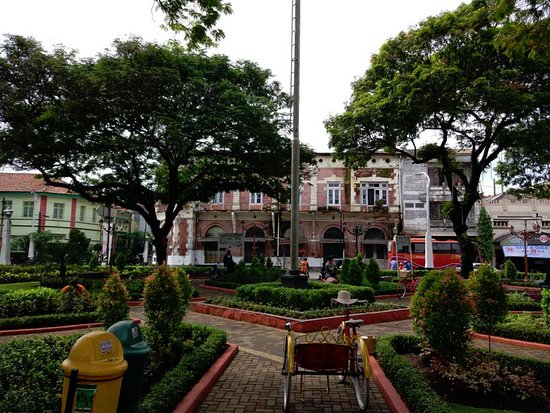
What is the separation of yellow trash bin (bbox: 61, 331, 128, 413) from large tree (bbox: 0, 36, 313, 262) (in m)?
13.7

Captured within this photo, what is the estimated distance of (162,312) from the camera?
6488mm

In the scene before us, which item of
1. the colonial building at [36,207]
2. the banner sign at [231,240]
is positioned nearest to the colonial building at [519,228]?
the banner sign at [231,240]

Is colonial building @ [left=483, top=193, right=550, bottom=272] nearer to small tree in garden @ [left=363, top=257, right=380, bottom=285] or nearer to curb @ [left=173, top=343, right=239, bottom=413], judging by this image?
small tree in garden @ [left=363, top=257, right=380, bottom=285]

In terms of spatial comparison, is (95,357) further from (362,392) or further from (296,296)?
(296,296)

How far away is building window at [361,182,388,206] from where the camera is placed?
3822 cm

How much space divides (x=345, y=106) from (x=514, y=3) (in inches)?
574

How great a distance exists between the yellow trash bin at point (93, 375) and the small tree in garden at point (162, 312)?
10.4 ft

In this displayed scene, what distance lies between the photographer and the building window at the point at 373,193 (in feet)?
125

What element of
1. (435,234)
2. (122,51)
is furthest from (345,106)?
(435,234)

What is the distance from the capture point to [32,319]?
31.8 feet

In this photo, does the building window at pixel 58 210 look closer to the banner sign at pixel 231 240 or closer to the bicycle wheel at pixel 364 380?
the banner sign at pixel 231 240

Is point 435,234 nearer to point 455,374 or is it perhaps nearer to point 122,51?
point 122,51

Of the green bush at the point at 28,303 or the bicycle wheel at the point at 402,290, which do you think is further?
the bicycle wheel at the point at 402,290

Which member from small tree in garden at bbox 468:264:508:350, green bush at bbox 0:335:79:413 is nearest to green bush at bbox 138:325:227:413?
green bush at bbox 0:335:79:413
